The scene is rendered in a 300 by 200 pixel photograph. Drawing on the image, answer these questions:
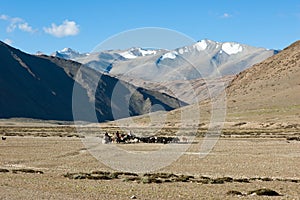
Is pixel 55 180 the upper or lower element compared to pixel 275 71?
lower

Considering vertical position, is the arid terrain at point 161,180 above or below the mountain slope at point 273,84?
below

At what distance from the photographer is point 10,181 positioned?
28.7m

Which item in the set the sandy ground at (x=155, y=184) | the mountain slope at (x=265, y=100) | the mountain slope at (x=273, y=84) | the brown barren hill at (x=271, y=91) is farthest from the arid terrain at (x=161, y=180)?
the mountain slope at (x=273, y=84)

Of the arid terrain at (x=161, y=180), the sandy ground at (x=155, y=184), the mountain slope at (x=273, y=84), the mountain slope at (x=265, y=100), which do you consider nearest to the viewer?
the sandy ground at (x=155, y=184)

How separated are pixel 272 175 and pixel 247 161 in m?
10.0

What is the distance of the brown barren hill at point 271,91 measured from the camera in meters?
136

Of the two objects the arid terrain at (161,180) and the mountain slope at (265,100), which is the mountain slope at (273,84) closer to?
the mountain slope at (265,100)

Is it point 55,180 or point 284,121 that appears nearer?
point 55,180

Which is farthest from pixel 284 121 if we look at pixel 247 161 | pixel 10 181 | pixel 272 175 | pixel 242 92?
pixel 10 181

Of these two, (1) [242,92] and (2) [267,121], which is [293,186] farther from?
(1) [242,92]

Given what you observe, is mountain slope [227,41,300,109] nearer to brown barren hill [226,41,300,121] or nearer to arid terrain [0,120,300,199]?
brown barren hill [226,41,300,121]

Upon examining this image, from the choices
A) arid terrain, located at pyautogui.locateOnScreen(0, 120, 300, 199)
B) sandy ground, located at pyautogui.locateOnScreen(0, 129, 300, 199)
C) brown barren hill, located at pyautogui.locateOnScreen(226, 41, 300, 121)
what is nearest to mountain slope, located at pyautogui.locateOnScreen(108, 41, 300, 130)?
brown barren hill, located at pyautogui.locateOnScreen(226, 41, 300, 121)

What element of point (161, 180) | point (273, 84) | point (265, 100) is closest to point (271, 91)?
point (273, 84)

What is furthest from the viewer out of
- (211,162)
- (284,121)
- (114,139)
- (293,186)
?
(284,121)
